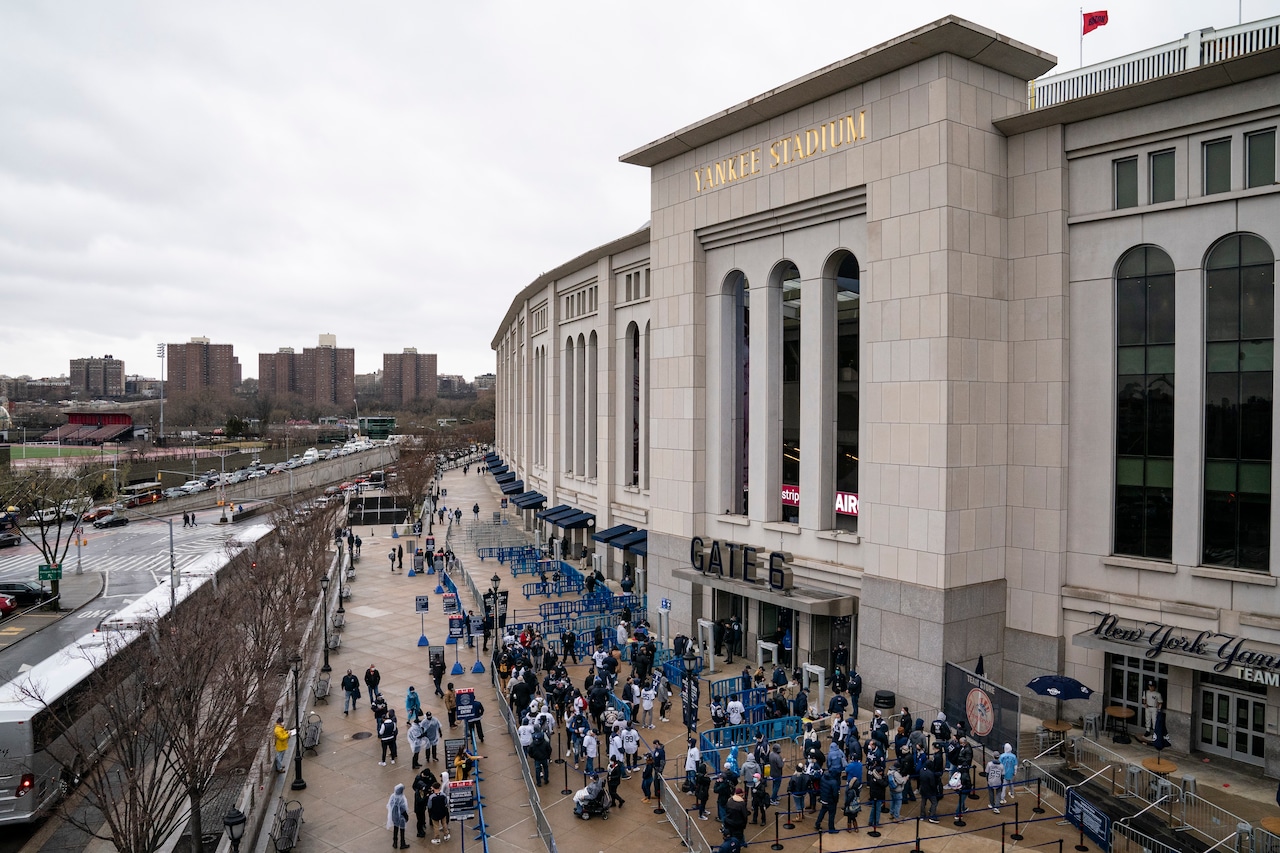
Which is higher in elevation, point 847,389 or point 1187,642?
point 847,389

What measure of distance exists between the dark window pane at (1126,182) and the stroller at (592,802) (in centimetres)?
2049

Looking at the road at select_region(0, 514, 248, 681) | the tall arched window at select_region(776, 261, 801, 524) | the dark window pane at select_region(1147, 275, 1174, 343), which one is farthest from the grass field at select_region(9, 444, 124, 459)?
the dark window pane at select_region(1147, 275, 1174, 343)

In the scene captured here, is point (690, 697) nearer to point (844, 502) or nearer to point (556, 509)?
point (844, 502)

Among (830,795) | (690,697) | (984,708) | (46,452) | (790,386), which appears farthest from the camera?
(46,452)

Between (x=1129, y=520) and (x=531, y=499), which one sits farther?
(x=531, y=499)

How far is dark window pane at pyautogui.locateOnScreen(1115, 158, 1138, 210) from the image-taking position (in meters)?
21.2

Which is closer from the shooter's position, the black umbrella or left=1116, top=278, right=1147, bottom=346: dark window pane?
the black umbrella

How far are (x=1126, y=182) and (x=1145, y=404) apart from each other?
6175mm

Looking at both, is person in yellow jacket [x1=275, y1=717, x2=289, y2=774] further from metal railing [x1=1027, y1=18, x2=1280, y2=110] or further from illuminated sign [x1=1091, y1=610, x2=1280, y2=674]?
metal railing [x1=1027, y1=18, x2=1280, y2=110]

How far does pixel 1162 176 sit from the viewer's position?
20.6 metres

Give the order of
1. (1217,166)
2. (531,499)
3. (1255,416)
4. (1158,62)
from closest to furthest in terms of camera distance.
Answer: (1255,416), (1217,166), (1158,62), (531,499)

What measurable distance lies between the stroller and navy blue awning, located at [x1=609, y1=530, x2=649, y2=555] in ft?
60.5

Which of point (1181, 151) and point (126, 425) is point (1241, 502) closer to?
point (1181, 151)

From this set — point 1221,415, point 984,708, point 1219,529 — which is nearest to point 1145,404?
point 1221,415
